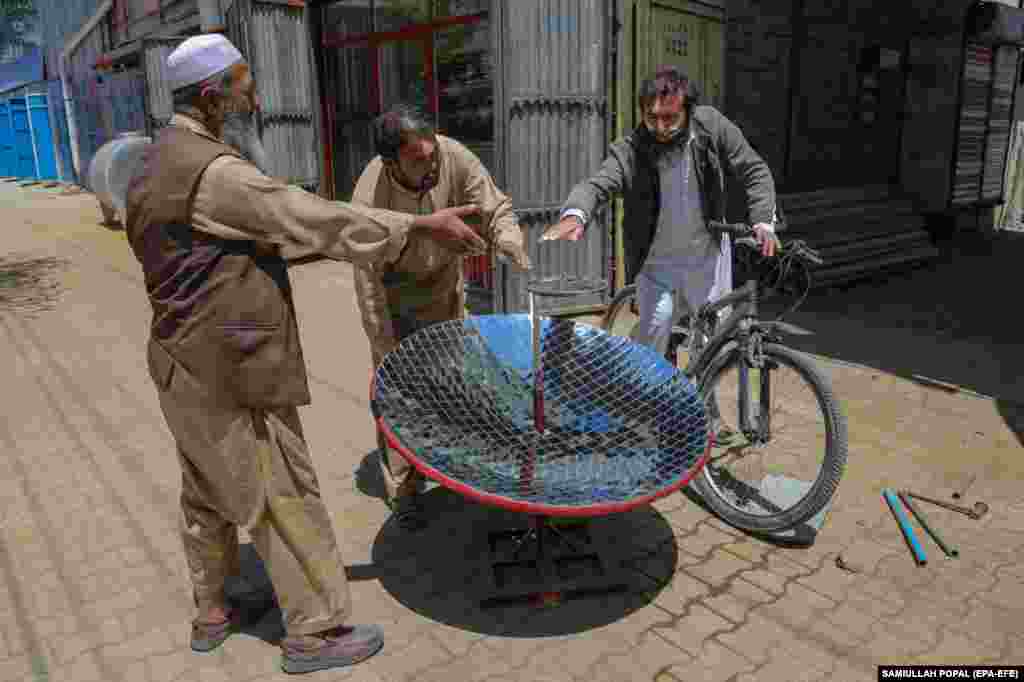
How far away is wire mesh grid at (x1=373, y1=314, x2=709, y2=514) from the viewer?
2.66 metres

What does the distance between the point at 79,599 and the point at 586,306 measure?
509 cm

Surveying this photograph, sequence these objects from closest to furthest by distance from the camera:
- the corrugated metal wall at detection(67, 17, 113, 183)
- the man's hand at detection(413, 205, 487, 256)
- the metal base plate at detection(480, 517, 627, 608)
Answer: the man's hand at detection(413, 205, 487, 256)
the metal base plate at detection(480, 517, 627, 608)
the corrugated metal wall at detection(67, 17, 113, 183)

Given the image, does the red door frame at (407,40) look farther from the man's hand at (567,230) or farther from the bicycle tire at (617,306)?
the man's hand at (567,230)

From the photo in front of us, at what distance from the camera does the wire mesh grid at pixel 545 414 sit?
2.66m

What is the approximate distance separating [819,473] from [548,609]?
1279 mm

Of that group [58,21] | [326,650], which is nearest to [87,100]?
[58,21]

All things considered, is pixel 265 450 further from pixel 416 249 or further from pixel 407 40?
pixel 407 40

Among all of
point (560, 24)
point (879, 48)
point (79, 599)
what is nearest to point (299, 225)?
point (79, 599)

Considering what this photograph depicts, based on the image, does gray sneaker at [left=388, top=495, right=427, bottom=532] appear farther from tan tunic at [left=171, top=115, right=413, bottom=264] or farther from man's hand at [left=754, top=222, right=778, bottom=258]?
man's hand at [left=754, top=222, right=778, bottom=258]

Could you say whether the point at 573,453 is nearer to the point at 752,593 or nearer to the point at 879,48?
the point at 752,593

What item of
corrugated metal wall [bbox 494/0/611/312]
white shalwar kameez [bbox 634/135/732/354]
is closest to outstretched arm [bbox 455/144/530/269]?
white shalwar kameez [bbox 634/135/732/354]

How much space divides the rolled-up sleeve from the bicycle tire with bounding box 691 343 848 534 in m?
1.79

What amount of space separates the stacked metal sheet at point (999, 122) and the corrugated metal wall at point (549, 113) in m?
7.12

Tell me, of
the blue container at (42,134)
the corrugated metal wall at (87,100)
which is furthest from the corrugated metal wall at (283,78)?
the blue container at (42,134)
